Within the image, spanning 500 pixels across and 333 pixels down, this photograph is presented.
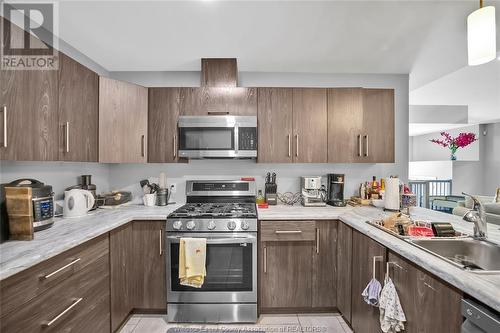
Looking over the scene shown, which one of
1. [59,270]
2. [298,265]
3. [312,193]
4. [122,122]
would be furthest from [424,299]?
[122,122]

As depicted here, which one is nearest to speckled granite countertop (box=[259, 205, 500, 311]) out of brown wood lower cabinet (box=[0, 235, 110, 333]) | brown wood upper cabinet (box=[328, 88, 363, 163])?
brown wood upper cabinet (box=[328, 88, 363, 163])

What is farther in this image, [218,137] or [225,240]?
[218,137]

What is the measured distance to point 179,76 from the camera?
2850 mm

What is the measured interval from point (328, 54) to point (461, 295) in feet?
7.09

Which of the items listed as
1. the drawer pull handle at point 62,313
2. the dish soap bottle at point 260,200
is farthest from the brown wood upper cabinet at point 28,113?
the dish soap bottle at point 260,200

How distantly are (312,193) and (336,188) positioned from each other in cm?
29

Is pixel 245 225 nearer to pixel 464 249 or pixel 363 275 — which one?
pixel 363 275

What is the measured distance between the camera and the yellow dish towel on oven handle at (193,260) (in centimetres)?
200

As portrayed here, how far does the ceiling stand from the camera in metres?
1.68

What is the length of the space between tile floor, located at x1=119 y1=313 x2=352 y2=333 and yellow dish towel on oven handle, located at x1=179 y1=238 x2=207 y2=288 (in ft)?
1.51

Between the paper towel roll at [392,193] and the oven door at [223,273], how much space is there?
131 centimetres

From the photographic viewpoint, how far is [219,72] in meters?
2.54

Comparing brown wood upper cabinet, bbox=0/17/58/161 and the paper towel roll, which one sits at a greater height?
brown wood upper cabinet, bbox=0/17/58/161

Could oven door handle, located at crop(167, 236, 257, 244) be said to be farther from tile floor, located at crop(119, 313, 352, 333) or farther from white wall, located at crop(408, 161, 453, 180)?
white wall, located at crop(408, 161, 453, 180)
